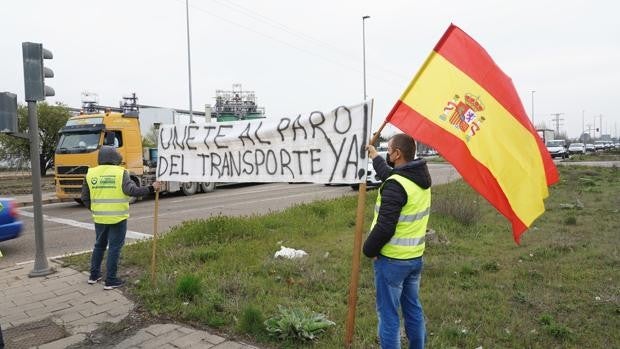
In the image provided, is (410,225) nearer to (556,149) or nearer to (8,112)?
(8,112)

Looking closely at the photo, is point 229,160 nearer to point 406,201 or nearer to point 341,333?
point 341,333

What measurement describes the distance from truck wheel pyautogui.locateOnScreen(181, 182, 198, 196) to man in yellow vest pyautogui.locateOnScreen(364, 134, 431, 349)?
1630cm

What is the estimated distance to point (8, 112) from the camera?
6.25m

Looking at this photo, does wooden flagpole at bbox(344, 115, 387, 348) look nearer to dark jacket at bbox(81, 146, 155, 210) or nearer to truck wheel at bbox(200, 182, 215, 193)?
dark jacket at bbox(81, 146, 155, 210)

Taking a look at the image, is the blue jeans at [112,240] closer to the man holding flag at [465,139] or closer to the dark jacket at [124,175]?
the dark jacket at [124,175]

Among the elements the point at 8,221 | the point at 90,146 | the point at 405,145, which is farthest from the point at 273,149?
the point at 90,146

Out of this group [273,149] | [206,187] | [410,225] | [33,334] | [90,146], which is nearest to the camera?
[410,225]

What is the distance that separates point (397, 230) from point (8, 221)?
24.4 feet

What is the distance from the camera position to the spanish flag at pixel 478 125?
324 cm

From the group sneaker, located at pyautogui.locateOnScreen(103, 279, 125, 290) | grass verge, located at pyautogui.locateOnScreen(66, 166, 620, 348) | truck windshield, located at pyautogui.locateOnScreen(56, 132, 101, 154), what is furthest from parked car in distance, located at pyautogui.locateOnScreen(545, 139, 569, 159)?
sneaker, located at pyautogui.locateOnScreen(103, 279, 125, 290)

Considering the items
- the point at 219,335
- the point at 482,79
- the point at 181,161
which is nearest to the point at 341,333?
the point at 219,335

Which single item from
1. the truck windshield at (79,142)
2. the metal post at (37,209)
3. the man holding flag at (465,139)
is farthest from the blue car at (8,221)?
the man holding flag at (465,139)

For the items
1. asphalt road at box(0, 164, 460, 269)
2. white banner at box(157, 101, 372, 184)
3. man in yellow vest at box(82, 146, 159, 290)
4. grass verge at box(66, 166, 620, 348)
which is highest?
white banner at box(157, 101, 372, 184)

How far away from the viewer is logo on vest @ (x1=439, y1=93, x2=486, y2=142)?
3.26 m
